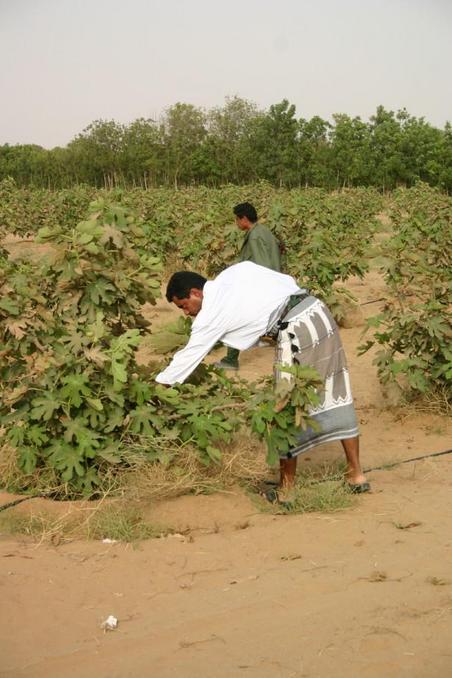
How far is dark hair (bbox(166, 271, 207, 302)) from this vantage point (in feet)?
13.3

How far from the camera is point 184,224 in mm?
13500

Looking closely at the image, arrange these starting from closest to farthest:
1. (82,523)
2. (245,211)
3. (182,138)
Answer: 1. (82,523)
2. (245,211)
3. (182,138)

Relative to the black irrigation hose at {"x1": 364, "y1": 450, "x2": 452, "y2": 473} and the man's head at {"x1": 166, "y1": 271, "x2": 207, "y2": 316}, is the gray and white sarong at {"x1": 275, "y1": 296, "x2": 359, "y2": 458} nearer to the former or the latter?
the man's head at {"x1": 166, "y1": 271, "x2": 207, "y2": 316}

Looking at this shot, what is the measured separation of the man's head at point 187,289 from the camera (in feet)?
13.3

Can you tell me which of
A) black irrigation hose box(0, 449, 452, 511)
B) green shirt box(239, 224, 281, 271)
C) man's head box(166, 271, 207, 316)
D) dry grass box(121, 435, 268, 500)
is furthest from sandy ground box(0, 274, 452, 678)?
green shirt box(239, 224, 281, 271)

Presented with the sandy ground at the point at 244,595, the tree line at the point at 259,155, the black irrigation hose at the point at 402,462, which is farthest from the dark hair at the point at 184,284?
the tree line at the point at 259,155

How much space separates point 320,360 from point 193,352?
0.70 m

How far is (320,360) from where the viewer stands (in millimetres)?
4242

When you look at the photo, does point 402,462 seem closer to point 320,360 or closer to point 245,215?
point 320,360

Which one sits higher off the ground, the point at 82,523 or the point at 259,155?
the point at 259,155

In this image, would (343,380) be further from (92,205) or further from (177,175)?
(177,175)

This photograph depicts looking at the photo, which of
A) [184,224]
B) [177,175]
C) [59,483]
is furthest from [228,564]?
[177,175]

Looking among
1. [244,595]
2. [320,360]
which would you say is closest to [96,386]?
[320,360]

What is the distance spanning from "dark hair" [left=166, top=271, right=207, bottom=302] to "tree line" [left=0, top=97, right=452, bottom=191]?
35.4 metres
